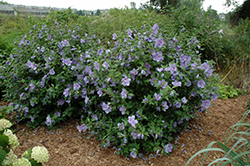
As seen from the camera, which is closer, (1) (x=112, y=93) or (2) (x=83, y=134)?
(1) (x=112, y=93)

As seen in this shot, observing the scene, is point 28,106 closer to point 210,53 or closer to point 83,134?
point 83,134

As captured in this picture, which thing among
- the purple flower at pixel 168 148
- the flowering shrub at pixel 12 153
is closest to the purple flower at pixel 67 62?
the flowering shrub at pixel 12 153

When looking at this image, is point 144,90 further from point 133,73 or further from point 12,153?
point 12,153

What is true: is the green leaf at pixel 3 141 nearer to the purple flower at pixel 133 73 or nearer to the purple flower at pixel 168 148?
the purple flower at pixel 133 73

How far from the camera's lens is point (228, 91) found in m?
4.33

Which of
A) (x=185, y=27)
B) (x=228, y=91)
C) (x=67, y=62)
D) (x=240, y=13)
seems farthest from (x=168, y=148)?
(x=240, y=13)

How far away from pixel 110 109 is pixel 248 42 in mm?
4904

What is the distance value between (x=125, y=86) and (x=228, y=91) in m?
3.01

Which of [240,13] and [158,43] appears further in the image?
[240,13]

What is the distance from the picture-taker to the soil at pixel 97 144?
2.28 meters

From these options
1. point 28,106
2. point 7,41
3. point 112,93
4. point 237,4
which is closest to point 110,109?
point 112,93

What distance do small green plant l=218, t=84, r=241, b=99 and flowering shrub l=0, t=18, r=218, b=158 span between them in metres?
1.75

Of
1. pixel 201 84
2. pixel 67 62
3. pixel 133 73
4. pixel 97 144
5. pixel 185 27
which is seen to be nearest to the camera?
pixel 133 73

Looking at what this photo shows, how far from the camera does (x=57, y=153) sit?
2.41 meters
